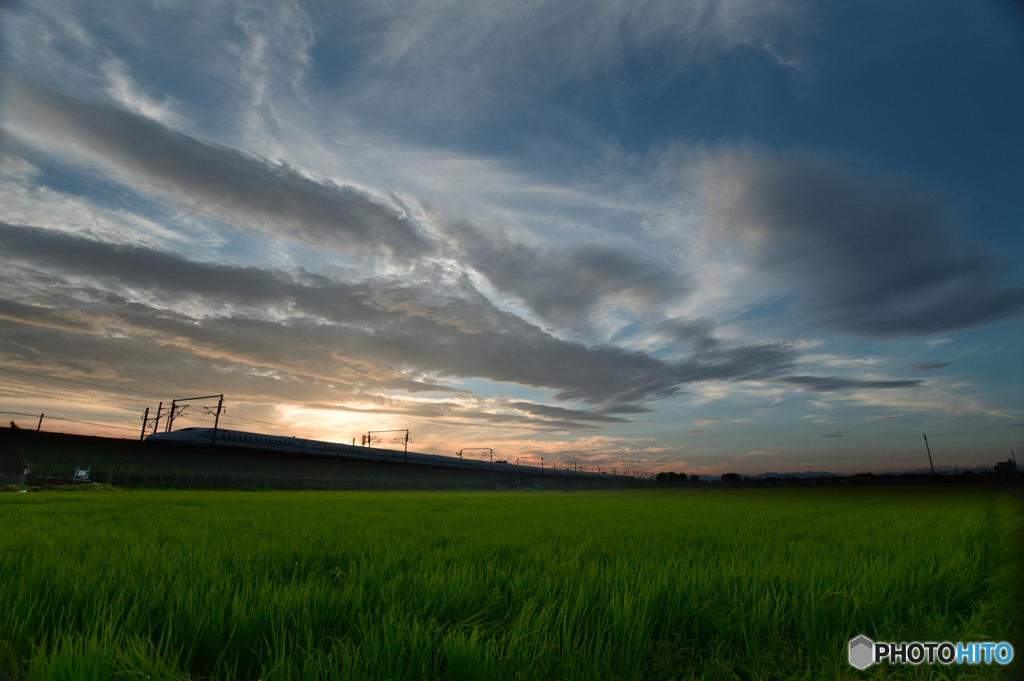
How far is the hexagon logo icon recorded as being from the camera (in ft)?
6.50

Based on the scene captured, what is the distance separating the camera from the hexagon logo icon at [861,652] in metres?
1.98

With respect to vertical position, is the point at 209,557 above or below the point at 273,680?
below

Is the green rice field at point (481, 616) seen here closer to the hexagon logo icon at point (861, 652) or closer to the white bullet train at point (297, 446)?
the hexagon logo icon at point (861, 652)

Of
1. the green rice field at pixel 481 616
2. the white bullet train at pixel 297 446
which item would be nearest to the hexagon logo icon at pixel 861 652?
the green rice field at pixel 481 616

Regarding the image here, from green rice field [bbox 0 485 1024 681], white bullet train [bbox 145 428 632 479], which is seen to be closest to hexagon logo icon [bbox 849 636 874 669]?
green rice field [bbox 0 485 1024 681]

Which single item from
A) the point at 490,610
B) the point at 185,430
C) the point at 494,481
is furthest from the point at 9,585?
the point at 494,481

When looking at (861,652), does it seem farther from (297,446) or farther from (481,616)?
(297,446)

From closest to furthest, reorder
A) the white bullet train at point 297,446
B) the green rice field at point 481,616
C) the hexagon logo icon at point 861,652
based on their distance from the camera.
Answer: the green rice field at point 481,616 → the hexagon logo icon at point 861,652 → the white bullet train at point 297,446

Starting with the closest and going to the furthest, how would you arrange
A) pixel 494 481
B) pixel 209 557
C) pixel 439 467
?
pixel 209 557 → pixel 439 467 → pixel 494 481

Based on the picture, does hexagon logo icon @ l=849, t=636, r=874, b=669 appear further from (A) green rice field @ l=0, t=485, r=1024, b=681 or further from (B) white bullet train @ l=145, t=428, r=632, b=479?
(B) white bullet train @ l=145, t=428, r=632, b=479

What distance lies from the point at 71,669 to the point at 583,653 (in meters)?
1.84

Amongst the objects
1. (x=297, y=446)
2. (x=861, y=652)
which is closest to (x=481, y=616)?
(x=861, y=652)

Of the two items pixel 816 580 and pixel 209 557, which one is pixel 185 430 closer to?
pixel 209 557

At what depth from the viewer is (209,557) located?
436 cm
